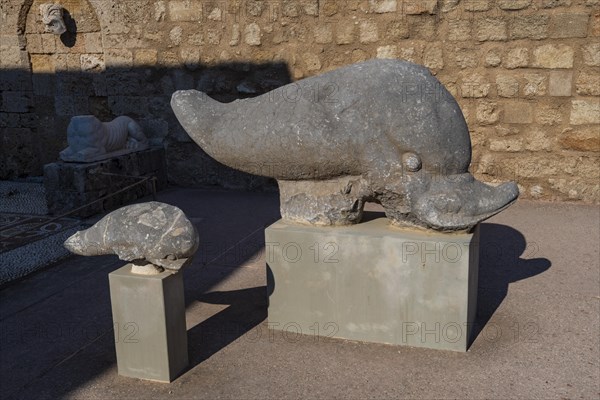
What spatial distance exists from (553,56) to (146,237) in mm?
4264

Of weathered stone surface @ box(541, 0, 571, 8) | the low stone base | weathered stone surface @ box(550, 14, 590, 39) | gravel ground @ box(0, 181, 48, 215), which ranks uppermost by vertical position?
weathered stone surface @ box(541, 0, 571, 8)

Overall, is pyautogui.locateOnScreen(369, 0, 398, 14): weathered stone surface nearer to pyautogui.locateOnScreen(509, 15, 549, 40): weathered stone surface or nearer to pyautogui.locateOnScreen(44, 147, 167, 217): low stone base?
pyautogui.locateOnScreen(509, 15, 549, 40): weathered stone surface

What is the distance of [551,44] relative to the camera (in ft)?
17.2

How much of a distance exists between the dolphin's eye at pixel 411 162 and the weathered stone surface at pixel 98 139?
3786 mm

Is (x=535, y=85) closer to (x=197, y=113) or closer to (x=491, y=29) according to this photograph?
(x=491, y=29)

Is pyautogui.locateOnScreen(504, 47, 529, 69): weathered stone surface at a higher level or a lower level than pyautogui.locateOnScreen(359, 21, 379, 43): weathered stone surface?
lower

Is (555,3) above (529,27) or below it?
above

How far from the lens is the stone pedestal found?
259cm

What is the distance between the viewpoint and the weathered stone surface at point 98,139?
5.65 meters

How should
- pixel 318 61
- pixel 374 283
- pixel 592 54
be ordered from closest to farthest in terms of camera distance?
1. pixel 374 283
2. pixel 592 54
3. pixel 318 61

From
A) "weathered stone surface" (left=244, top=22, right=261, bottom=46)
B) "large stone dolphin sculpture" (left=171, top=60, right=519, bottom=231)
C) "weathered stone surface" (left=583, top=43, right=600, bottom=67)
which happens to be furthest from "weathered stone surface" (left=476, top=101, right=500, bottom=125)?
"large stone dolphin sculpture" (left=171, top=60, right=519, bottom=231)

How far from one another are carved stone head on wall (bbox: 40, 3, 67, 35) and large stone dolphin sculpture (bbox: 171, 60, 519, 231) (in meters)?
4.71

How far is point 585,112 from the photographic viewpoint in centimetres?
528

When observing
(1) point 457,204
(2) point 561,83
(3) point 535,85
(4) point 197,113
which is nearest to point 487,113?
(3) point 535,85
